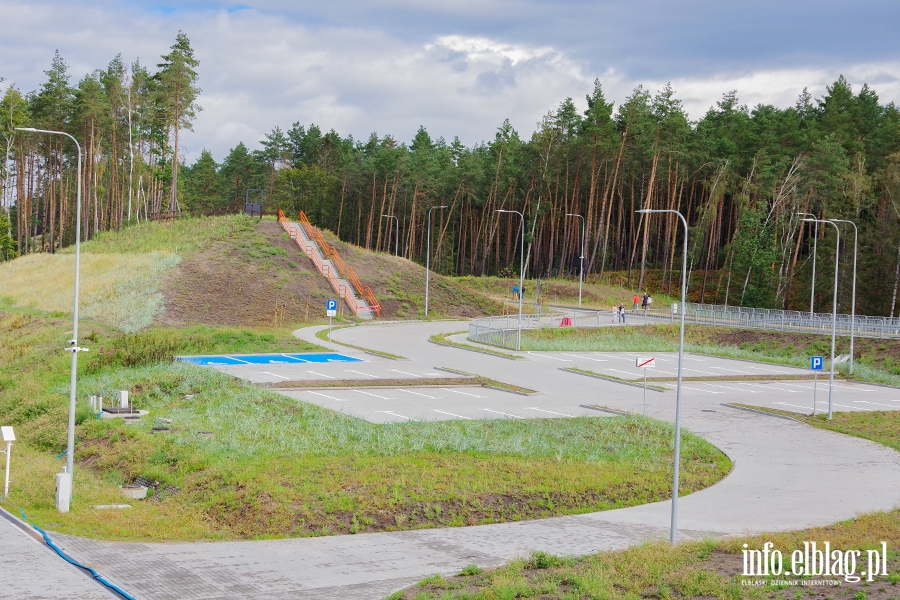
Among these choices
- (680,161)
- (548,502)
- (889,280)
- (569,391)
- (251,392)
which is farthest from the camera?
(680,161)

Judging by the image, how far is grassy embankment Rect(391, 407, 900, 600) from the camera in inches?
484

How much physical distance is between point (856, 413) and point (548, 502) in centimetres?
1930

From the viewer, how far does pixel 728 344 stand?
2306 inches

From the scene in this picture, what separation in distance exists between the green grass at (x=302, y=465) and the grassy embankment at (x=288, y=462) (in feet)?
0.16

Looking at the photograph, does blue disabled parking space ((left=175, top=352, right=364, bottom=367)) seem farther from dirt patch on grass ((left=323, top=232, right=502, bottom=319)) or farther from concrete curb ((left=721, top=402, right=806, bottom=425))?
dirt patch on grass ((left=323, top=232, right=502, bottom=319))

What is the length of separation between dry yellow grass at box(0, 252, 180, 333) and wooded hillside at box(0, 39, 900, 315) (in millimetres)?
14935

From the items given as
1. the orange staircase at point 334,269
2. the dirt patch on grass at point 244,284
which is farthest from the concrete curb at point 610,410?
the orange staircase at point 334,269

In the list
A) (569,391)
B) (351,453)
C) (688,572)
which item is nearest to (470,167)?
(569,391)

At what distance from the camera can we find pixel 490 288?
87.1m

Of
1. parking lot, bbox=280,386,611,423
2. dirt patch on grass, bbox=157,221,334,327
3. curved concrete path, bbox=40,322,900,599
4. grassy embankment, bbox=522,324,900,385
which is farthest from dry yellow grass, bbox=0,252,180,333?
curved concrete path, bbox=40,322,900,599

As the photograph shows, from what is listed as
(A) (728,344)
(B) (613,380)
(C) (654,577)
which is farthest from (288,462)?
(A) (728,344)

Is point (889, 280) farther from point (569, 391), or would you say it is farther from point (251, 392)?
point (251, 392)

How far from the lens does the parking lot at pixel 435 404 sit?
29.8 metres

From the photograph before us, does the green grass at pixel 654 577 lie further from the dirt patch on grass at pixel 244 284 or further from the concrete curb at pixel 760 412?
the dirt patch on grass at pixel 244 284
